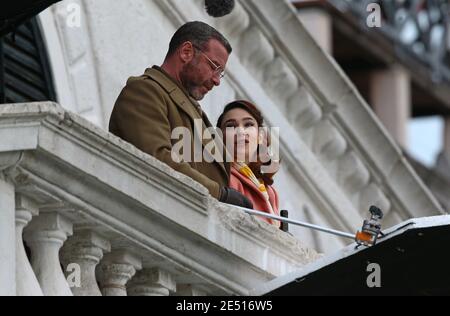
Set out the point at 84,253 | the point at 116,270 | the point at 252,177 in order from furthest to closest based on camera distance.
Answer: the point at 252,177 < the point at 116,270 < the point at 84,253

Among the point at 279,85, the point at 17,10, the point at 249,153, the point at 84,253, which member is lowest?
the point at 84,253

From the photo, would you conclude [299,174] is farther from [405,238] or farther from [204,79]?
[405,238]

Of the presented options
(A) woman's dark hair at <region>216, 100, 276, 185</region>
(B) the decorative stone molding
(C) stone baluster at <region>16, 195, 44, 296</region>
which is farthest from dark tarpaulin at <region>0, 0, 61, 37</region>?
(C) stone baluster at <region>16, 195, 44, 296</region>

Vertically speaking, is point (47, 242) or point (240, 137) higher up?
point (240, 137)

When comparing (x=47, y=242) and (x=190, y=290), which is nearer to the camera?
(x=47, y=242)

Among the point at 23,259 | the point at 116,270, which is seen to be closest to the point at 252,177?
the point at 116,270

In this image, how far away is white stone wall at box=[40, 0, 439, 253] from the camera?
1633 centimetres

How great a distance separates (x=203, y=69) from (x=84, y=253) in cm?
206

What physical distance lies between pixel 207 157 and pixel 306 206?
23.4 ft

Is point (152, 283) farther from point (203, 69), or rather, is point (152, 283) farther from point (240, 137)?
point (240, 137)

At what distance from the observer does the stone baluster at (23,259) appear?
10234mm

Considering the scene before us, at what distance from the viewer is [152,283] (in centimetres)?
1110

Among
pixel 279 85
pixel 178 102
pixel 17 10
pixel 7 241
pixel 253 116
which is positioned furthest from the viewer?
pixel 279 85

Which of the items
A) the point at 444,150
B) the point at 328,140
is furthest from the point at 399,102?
the point at 328,140
